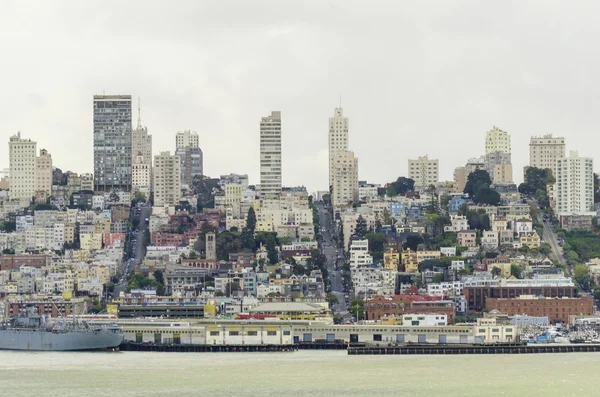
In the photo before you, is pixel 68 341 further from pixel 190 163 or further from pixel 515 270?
pixel 190 163

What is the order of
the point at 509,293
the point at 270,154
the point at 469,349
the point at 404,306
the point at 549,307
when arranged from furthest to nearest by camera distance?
1. the point at 270,154
2. the point at 509,293
3. the point at 549,307
4. the point at 404,306
5. the point at 469,349

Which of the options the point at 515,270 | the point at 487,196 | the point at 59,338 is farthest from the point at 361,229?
the point at 59,338

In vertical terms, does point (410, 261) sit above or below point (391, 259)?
below

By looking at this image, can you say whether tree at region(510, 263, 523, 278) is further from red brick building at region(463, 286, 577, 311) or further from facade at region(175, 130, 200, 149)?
facade at region(175, 130, 200, 149)

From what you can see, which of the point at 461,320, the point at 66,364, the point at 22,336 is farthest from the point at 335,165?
the point at 66,364

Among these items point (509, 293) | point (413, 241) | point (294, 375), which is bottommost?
point (294, 375)

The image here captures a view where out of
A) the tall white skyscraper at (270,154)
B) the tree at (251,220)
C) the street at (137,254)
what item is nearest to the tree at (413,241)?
the tree at (251,220)
